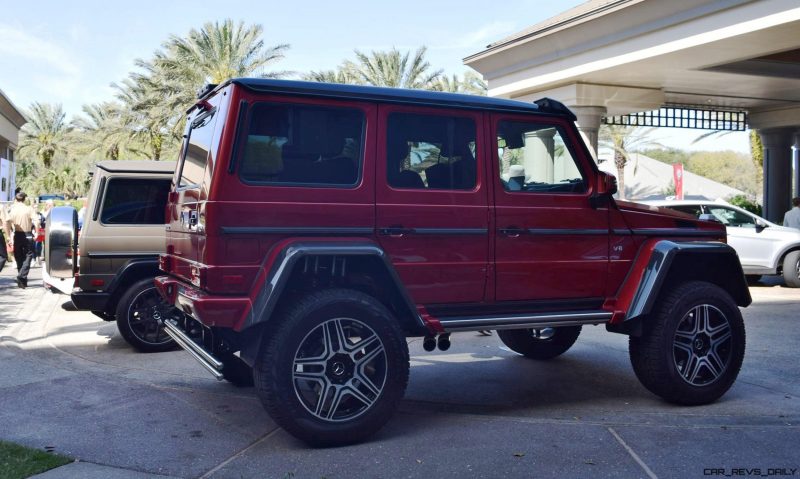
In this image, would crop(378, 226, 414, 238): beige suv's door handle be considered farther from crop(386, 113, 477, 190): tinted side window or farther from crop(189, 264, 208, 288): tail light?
crop(189, 264, 208, 288): tail light

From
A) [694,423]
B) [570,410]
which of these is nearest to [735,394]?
[694,423]

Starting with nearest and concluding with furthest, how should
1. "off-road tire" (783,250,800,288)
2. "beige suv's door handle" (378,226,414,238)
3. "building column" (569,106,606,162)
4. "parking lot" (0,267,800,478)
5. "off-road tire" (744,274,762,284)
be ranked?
"parking lot" (0,267,800,478) → "beige suv's door handle" (378,226,414,238) → "off-road tire" (783,250,800,288) → "off-road tire" (744,274,762,284) → "building column" (569,106,606,162)

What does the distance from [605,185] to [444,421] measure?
212 cm

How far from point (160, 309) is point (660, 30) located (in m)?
10.1

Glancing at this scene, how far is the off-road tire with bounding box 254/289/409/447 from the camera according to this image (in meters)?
4.82

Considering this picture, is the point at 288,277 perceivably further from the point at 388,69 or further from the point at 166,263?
the point at 388,69

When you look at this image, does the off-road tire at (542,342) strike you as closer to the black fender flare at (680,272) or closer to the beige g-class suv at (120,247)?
the black fender flare at (680,272)

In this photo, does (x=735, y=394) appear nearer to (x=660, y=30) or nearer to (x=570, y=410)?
(x=570, y=410)

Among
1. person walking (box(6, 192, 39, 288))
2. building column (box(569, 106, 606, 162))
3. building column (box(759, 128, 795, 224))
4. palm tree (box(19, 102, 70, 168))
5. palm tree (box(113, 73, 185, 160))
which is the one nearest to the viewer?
person walking (box(6, 192, 39, 288))

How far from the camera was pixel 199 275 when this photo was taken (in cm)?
493

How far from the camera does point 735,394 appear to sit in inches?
257

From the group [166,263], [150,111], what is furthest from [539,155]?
[150,111]

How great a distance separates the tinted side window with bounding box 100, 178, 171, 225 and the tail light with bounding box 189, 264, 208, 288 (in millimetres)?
3631

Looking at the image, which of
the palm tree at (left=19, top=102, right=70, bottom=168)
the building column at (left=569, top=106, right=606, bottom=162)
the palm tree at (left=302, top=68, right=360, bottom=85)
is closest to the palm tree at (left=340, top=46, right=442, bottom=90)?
the palm tree at (left=302, top=68, right=360, bottom=85)
